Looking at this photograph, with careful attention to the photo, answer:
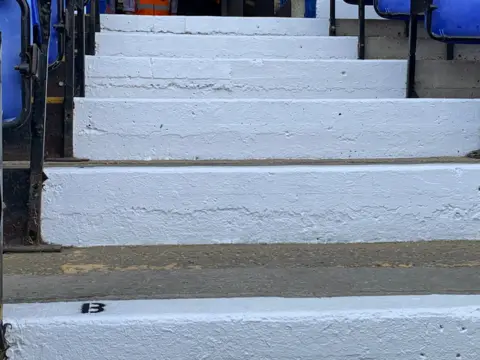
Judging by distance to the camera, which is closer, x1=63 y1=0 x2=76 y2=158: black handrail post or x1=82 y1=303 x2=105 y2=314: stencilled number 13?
x1=82 y1=303 x2=105 y2=314: stencilled number 13

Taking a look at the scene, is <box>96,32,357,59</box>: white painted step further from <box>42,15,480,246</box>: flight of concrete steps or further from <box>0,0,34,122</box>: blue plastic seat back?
<box>0,0,34,122</box>: blue plastic seat back

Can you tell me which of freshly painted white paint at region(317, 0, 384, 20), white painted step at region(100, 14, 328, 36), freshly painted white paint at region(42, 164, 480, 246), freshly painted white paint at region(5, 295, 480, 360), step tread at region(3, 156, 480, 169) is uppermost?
freshly painted white paint at region(317, 0, 384, 20)

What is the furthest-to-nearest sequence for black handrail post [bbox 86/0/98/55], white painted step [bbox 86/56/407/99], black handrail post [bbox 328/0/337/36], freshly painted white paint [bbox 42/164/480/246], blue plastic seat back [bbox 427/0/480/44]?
black handrail post [bbox 328/0/337/36]
black handrail post [bbox 86/0/98/55]
white painted step [bbox 86/56/407/99]
blue plastic seat back [bbox 427/0/480/44]
freshly painted white paint [bbox 42/164/480/246]

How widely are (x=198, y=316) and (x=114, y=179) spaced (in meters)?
0.74

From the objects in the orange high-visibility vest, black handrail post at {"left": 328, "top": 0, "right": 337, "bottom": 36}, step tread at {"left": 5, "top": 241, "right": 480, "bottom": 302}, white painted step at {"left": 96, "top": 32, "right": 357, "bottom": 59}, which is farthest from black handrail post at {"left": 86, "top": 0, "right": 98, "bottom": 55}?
the orange high-visibility vest

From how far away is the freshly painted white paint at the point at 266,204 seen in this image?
6.59 ft

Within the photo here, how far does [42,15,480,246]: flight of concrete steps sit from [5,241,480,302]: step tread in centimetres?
8

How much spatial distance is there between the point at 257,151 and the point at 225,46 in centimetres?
117

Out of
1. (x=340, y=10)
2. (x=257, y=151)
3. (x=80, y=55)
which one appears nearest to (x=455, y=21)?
(x=257, y=151)

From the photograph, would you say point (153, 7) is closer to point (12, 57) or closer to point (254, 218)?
point (12, 57)

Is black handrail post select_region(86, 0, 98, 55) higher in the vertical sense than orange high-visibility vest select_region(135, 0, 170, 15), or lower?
lower

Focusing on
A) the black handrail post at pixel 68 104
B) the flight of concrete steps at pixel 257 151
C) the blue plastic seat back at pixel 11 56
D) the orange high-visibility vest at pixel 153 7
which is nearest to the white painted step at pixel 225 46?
the flight of concrete steps at pixel 257 151

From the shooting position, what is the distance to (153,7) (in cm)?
791

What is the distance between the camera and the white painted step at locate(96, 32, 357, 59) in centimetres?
343
